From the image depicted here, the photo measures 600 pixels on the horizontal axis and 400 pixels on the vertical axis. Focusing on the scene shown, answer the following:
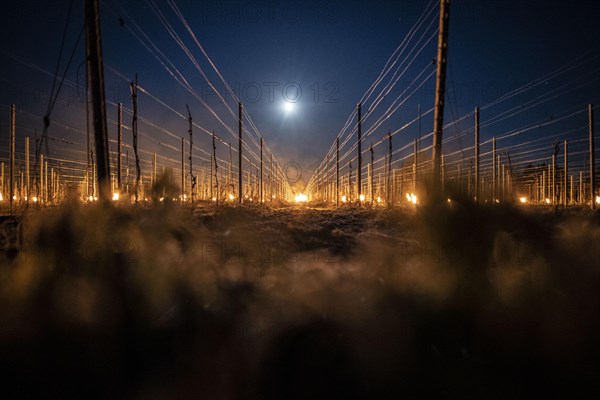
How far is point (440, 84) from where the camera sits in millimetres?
7305

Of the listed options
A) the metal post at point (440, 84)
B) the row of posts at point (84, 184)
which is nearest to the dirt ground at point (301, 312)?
the row of posts at point (84, 184)

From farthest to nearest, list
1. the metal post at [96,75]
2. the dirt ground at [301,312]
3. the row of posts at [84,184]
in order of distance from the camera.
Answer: the row of posts at [84,184] → the metal post at [96,75] → the dirt ground at [301,312]

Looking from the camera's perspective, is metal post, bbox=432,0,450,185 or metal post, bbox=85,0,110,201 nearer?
metal post, bbox=85,0,110,201

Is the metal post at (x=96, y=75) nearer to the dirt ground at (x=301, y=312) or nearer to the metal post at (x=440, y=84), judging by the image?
the dirt ground at (x=301, y=312)

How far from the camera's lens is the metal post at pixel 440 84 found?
23.8 feet

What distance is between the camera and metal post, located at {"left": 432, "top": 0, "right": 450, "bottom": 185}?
725cm

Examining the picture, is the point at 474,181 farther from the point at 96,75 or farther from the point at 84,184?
the point at 84,184

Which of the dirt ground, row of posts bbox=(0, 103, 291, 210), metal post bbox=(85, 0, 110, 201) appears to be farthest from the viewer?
row of posts bbox=(0, 103, 291, 210)

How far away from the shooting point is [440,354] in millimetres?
1908

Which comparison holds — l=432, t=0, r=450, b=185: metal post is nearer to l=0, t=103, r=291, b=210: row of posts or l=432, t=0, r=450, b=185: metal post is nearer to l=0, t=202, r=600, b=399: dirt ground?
l=0, t=202, r=600, b=399: dirt ground

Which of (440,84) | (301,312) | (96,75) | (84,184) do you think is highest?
(440,84)

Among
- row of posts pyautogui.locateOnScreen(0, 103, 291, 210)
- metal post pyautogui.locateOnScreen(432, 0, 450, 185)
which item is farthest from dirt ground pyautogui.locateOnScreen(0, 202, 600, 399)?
metal post pyautogui.locateOnScreen(432, 0, 450, 185)

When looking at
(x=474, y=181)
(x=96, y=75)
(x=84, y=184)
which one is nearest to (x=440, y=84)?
(x=474, y=181)

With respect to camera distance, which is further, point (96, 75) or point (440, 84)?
point (440, 84)
